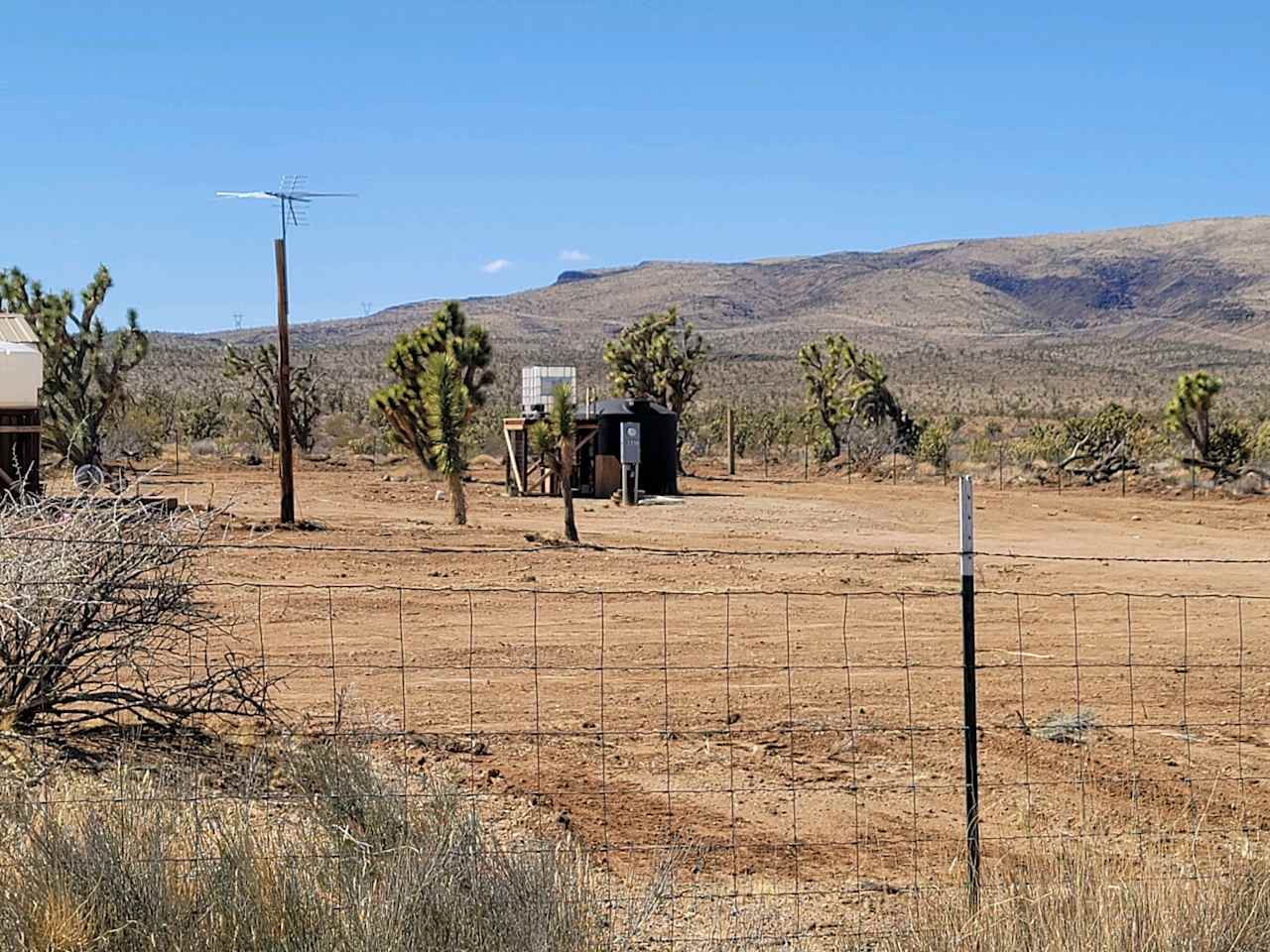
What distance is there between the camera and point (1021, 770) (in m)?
9.60

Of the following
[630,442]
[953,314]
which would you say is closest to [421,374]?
[630,442]

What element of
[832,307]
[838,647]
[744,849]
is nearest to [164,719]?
[744,849]

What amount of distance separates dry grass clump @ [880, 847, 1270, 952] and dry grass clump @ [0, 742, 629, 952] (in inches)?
51.0

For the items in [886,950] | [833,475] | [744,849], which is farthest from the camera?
[833,475]

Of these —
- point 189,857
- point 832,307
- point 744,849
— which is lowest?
point 744,849

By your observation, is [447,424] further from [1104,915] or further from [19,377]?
[1104,915]

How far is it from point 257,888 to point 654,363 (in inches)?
1718

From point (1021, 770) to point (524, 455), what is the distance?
26842mm

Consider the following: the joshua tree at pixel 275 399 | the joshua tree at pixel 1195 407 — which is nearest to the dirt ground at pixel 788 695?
the joshua tree at pixel 1195 407

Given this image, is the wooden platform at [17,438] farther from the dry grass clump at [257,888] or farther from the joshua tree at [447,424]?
the dry grass clump at [257,888]

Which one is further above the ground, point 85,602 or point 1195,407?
point 1195,407

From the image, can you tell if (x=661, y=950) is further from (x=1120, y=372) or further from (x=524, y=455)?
(x=1120, y=372)

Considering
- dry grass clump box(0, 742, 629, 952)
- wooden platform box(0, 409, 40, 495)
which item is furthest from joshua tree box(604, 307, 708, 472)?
dry grass clump box(0, 742, 629, 952)

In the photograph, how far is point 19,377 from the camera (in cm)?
2052
